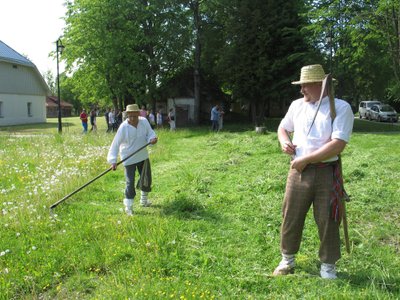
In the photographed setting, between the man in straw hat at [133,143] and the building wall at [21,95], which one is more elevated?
the building wall at [21,95]

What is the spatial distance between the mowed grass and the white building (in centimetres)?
3304

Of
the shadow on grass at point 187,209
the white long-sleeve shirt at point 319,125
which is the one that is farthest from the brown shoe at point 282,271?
the shadow on grass at point 187,209

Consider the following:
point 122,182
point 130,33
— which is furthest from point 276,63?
point 122,182

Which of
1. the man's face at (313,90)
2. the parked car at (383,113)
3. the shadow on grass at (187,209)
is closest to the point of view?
the man's face at (313,90)

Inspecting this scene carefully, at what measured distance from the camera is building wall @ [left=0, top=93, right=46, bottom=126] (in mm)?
38853

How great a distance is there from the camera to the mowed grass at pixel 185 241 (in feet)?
13.3

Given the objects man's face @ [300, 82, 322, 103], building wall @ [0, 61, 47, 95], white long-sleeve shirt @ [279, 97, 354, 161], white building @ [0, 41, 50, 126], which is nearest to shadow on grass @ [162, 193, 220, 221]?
white long-sleeve shirt @ [279, 97, 354, 161]

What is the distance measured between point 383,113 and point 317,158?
A: 35293 mm

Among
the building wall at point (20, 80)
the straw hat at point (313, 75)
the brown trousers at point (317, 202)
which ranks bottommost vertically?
the brown trousers at point (317, 202)

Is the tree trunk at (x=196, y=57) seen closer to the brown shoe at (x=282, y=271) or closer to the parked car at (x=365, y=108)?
the parked car at (x=365, y=108)

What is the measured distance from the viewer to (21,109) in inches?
1629

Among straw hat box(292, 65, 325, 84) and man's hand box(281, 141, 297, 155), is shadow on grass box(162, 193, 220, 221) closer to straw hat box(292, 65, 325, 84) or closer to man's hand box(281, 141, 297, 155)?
man's hand box(281, 141, 297, 155)

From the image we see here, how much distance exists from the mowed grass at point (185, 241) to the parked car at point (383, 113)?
92.8 feet

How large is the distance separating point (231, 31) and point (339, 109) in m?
25.8
